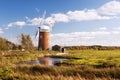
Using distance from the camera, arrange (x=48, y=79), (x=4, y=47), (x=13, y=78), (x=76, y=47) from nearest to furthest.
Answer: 1. (x=48, y=79)
2. (x=13, y=78)
3. (x=4, y=47)
4. (x=76, y=47)

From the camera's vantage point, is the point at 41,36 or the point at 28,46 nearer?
the point at 41,36

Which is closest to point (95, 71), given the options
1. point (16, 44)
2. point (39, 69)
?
point (39, 69)

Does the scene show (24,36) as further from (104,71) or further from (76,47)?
(104,71)

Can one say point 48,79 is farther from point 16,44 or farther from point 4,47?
point 16,44

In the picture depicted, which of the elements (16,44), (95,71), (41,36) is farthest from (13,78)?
(16,44)

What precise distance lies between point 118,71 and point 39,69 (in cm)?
905

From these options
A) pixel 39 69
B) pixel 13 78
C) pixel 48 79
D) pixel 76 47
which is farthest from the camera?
pixel 76 47

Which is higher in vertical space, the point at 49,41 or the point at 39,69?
the point at 49,41

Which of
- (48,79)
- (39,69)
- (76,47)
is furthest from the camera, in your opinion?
(76,47)

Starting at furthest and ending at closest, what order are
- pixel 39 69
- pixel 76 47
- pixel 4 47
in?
pixel 76 47 < pixel 4 47 < pixel 39 69

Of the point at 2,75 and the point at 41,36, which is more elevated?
the point at 41,36

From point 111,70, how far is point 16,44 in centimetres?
8505

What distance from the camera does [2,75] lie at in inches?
744

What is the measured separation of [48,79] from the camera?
1582 centimetres
